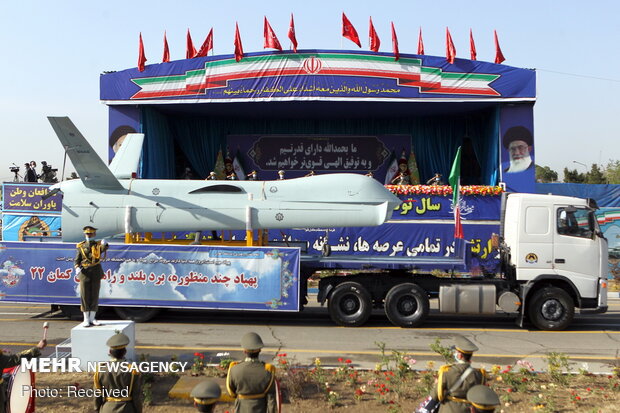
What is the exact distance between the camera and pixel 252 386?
512 centimetres

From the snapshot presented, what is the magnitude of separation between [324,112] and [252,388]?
20.7m

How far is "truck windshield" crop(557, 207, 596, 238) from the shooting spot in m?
11.6

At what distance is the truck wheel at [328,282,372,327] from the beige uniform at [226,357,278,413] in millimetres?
6858

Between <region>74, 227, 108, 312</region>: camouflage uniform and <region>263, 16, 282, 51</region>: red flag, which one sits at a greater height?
<region>263, 16, 282, 51</region>: red flag

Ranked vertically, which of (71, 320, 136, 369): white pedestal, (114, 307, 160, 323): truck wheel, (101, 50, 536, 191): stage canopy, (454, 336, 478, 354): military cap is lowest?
(114, 307, 160, 323): truck wheel

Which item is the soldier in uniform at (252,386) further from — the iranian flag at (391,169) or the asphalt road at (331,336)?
the iranian flag at (391,169)

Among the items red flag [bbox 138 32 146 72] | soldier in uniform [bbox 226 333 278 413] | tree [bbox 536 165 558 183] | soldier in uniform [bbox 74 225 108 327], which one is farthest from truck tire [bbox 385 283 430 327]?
tree [bbox 536 165 558 183]

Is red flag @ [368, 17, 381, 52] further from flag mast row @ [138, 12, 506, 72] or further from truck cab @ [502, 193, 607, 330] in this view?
truck cab @ [502, 193, 607, 330]

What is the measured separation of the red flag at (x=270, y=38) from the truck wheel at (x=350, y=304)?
12960mm

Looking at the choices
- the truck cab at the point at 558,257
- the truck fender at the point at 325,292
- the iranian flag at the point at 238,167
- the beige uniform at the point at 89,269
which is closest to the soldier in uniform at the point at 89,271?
the beige uniform at the point at 89,269

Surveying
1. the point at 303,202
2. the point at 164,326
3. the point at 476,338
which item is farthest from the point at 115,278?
the point at 476,338

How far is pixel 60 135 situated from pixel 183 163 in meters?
14.9

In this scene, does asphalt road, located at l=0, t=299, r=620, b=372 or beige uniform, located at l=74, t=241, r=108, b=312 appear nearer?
beige uniform, located at l=74, t=241, r=108, b=312

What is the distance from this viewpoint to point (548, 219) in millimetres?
11641
